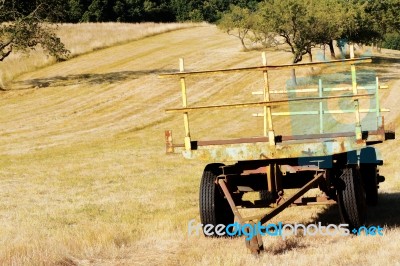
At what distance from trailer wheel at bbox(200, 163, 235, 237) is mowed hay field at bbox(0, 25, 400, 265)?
314mm

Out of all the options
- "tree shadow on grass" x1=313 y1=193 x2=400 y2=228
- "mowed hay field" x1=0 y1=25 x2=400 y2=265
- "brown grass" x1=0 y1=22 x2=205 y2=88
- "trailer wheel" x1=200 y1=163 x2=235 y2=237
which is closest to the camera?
"mowed hay field" x1=0 y1=25 x2=400 y2=265

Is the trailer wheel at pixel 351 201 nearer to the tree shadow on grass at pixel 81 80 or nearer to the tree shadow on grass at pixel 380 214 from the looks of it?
the tree shadow on grass at pixel 380 214

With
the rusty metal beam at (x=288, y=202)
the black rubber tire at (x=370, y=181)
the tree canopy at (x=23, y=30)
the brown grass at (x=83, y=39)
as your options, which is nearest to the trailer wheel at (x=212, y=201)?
the rusty metal beam at (x=288, y=202)

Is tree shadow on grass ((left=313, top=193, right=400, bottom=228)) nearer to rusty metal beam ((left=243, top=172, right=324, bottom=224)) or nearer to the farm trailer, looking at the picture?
A: the farm trailer

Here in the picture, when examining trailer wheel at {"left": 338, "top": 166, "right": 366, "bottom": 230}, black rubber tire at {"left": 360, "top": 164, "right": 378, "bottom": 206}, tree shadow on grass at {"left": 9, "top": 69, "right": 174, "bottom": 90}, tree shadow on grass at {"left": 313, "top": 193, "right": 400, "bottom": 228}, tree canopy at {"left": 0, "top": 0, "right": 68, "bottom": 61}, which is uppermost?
tree canopy at {"left": 0, "top": 0, "right": 68, "bottom": 61}

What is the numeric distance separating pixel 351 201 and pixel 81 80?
122ft

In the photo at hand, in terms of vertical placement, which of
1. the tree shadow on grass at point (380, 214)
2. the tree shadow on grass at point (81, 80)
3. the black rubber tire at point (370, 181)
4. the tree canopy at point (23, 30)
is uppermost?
the tree canopy at point (23, 30)

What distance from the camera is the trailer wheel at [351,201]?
8.20 meters

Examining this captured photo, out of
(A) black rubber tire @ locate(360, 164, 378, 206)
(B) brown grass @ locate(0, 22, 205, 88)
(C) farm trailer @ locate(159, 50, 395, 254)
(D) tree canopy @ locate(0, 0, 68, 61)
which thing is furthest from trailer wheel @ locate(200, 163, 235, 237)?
(B) brown grass @ locate(0, 22, 205, 88)

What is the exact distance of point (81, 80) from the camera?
43.6 meters

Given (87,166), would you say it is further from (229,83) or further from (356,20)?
(356,20)

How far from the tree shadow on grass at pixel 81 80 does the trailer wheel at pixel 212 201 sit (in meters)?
34.2

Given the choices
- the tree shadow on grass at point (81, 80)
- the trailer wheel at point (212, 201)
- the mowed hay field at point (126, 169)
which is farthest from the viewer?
the tree shadow on grass at point (81, 80)

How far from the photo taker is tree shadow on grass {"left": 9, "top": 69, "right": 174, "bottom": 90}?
4209cm
